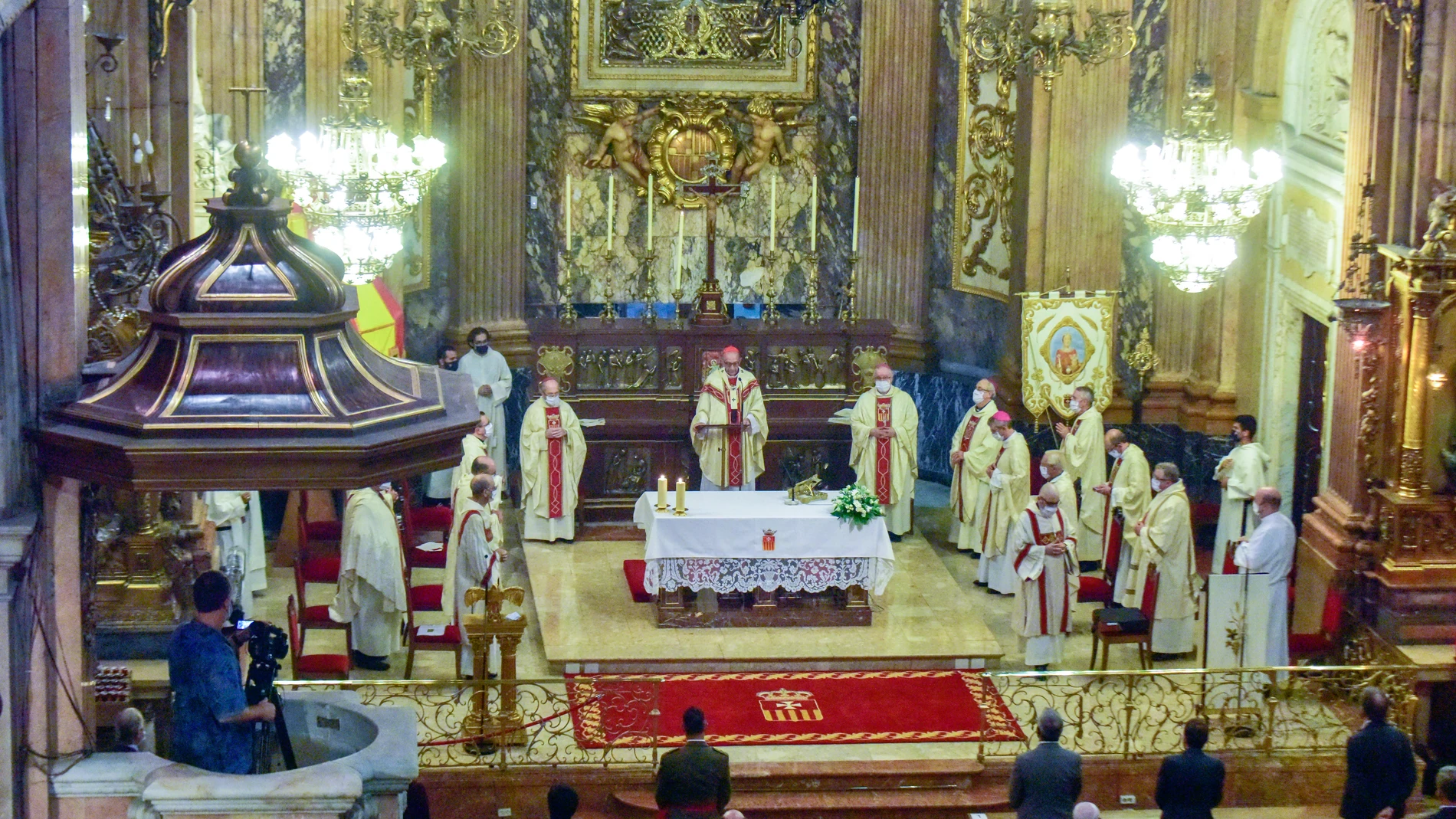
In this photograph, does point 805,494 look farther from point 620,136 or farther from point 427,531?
point 620,136

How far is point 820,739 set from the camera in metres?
13.8

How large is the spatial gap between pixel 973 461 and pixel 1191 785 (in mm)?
6466

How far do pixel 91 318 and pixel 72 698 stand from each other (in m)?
3.61

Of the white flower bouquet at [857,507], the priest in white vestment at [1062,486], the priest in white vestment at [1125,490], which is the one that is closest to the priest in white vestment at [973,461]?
the priest in white vestment at [1125,490]

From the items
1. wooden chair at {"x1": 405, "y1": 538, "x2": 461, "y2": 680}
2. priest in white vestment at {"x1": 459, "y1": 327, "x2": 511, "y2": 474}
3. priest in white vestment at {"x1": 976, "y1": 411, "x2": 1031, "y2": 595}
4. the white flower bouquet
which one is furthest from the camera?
priest in white vestment at {"x1": 459, "y1": 327, "x2": 511, "y2": 474}

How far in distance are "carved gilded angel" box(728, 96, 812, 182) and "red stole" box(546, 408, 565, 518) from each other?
163 inches

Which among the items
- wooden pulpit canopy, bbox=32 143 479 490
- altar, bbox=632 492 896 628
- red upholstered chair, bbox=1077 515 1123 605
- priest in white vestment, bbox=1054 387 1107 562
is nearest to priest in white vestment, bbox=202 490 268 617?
altar, bbox=632 492 896 628

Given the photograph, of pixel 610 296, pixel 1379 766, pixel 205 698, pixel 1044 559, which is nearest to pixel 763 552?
pixel 1044 559

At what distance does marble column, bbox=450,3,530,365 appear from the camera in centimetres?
1994

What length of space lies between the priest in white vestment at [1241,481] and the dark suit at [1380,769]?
13.9 ft

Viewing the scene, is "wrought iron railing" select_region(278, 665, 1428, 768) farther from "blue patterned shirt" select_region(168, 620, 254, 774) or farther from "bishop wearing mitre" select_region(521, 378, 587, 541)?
"blue patterned shirt" select_region(168, 620, 254, 774)

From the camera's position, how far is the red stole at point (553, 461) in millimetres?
17734

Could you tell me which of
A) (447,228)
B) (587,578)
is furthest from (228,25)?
(587,578)

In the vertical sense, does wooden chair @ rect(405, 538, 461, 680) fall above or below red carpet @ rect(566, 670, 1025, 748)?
above
